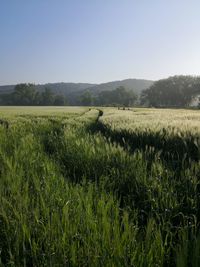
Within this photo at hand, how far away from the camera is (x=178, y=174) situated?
233 inches

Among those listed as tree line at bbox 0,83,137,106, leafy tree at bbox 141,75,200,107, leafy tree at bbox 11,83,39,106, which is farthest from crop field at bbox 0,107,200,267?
leafy tree at bbox 11,83,39,106

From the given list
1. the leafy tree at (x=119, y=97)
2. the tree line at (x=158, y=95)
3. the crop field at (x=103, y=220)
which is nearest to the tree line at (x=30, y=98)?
the tree line at (x=158, y=95)

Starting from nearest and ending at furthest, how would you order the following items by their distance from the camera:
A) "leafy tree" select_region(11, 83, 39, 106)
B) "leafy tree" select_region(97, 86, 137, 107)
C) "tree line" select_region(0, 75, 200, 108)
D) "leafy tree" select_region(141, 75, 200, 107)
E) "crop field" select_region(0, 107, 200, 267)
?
"crop field" select_region(0, 107, 200, 267)
"leafy tree" select_region(141, 75, 200, 107)
"tree line" select_region(0, 75, 200, 108)
"leafy tree" select_region(11, 83, 39, 106)
"leafy tree" select_region(97, 86, 137, 107)

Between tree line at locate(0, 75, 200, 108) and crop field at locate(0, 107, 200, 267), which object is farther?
tree line at locate(0, 75, 200, 108)

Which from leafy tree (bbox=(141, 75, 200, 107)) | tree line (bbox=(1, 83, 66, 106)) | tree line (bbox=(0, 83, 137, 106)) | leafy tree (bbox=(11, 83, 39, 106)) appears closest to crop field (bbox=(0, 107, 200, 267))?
leafy tree (bbox=(141, 75, 200, 107))

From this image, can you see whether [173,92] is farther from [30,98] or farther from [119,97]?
[30,98]

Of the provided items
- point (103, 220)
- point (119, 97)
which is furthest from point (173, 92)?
point (103, 220)

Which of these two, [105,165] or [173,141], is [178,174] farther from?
[173,141]

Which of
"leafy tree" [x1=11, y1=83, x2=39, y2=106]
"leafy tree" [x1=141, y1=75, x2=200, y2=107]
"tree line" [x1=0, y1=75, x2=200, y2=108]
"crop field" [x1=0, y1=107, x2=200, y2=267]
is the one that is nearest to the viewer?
"crop field" [x1=0, y1=107, x2=200, y2=267]

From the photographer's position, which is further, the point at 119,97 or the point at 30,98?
the point at 119,97

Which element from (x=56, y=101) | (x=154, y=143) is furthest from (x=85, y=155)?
(x=56, y=101)

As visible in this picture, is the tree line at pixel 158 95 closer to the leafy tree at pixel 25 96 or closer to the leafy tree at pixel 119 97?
the leafy tree at pixel 25 96

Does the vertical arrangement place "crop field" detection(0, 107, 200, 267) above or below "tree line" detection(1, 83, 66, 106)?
below

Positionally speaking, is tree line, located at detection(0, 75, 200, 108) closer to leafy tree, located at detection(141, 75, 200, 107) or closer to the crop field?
leafy tree, located at detection(141, 75, 200, 107)
